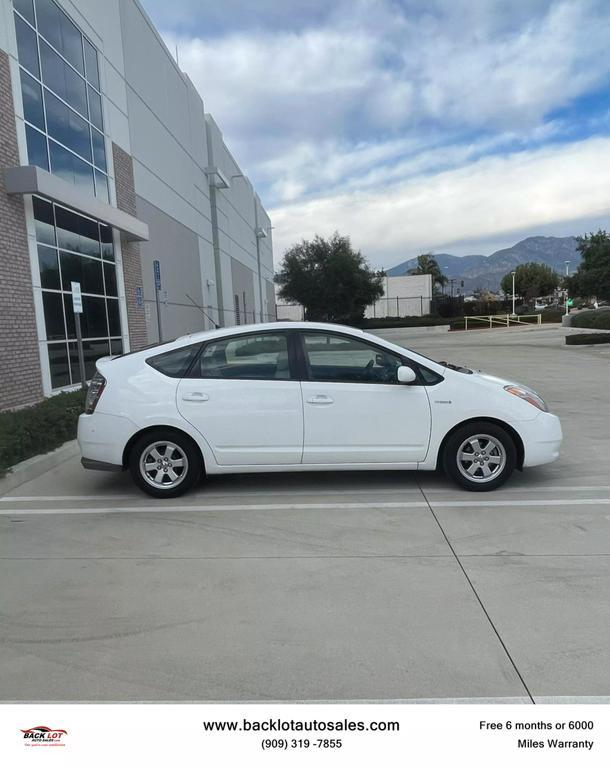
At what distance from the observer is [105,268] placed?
1520 centimetres

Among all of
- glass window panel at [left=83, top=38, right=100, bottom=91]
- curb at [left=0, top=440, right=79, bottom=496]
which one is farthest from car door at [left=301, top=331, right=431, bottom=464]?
glass window panel at [left=83, top=38, right=100, bottom=91]

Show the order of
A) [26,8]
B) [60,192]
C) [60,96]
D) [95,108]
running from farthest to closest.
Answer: [95,108] < [60,96] < [60,192] < [26,8]

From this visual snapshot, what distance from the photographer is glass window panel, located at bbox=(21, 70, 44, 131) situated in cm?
1111

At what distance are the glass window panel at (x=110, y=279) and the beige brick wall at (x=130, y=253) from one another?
607mm

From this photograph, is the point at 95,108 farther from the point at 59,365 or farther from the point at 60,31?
the point at 59,365

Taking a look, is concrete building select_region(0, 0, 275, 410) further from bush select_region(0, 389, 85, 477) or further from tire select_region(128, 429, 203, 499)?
tire select_region(128, 429, 203, 499)

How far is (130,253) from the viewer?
16984 mm

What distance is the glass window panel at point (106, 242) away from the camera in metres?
15.0

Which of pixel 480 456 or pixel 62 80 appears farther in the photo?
pixel 62 80

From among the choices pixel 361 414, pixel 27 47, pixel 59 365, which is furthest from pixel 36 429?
pixel 27 47

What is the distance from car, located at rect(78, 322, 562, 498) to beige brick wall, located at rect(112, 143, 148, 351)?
11.7 meters

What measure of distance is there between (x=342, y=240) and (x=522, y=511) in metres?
45.7

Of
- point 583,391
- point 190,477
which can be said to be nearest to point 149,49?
point 583,391

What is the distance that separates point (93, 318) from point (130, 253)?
11.6 ft
